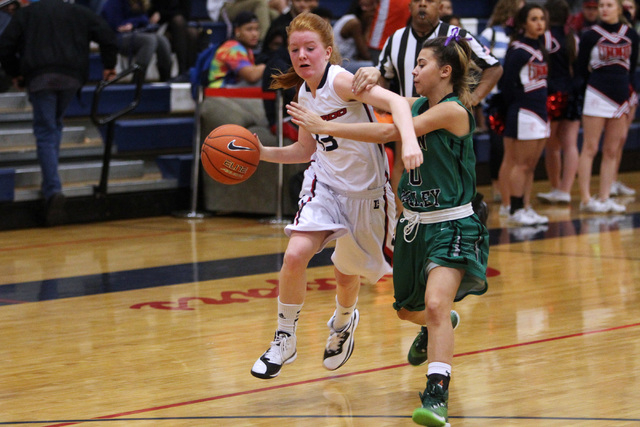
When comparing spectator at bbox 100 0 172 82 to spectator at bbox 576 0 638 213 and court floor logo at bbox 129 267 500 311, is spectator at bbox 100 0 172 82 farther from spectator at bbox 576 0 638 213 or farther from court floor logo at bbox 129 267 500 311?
court floor logo at bbox 129 267 500 311

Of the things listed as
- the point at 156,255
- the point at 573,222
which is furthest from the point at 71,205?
the point at 573,222

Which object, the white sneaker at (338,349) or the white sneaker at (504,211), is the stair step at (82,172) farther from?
the white sneaker at (338,349)

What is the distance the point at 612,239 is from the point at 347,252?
3965 mm

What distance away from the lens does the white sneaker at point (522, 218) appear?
8.32 m

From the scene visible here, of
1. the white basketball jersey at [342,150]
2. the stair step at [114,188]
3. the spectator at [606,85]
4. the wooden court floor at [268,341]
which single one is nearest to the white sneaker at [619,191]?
the spectator at [606,85]

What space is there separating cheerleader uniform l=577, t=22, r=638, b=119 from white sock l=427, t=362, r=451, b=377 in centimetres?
596

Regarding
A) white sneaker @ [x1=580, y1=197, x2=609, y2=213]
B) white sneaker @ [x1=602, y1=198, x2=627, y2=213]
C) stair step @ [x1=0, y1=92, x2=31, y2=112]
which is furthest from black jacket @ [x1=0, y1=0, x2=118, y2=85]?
white sneaker @ [x1=602, y1=198, x2=627, y2=213]

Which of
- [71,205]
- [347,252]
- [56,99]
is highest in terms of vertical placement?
[347,252]

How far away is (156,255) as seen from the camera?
284 inches

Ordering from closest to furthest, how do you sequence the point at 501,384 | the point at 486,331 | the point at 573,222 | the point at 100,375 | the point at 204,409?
the point at 204,409, the point at 501,384, the point at 100,375, the point at 486,331, the point at 573,222

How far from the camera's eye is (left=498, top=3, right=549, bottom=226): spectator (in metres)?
8.13

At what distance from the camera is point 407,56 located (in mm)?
6160

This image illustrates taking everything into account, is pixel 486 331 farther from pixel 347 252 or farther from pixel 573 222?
pixel 573 222

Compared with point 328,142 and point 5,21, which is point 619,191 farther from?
point 328,142
